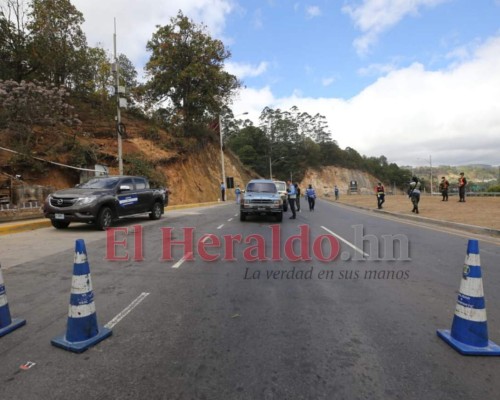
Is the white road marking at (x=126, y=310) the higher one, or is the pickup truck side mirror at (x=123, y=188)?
the pickup truck side mirror at (x=123, y=188)

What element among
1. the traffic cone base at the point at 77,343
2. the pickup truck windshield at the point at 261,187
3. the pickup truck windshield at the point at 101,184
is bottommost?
the traffic cone base at the point at 77,343

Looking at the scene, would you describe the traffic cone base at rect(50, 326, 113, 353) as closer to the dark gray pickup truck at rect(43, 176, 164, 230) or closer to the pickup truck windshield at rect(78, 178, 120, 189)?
the dark gray pickup truck at rect(43, 176, 164, 230)

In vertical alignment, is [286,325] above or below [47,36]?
below

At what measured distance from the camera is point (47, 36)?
26484mm

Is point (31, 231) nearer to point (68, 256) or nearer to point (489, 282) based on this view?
point (68, 256)

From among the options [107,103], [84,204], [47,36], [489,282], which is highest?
[47,36]

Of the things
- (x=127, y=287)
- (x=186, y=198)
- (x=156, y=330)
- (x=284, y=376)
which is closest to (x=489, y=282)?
(x=284, y=376)

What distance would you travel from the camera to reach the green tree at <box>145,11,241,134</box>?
36812mm

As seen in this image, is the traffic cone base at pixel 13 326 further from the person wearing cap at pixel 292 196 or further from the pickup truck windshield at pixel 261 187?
the person wearing cap at pixel 292 196

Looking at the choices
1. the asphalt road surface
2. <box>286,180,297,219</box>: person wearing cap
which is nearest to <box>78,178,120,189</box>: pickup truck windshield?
the asphalt road surface

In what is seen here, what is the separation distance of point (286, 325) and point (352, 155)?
117 metres

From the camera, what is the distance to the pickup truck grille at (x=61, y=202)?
37.7ft

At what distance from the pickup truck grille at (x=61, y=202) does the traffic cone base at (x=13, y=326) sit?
8068 mm

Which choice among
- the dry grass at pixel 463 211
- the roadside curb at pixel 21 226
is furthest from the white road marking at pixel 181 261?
the dry grass at pixel 463 211
